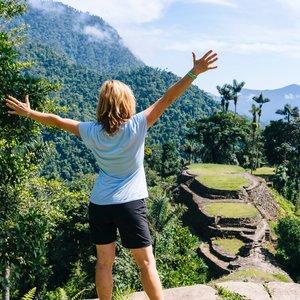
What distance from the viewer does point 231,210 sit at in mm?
26547

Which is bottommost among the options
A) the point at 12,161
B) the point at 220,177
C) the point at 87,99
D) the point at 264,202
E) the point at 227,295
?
the point at 264,202

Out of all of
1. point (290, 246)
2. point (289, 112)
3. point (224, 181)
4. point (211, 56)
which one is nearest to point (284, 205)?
point (224, 181)

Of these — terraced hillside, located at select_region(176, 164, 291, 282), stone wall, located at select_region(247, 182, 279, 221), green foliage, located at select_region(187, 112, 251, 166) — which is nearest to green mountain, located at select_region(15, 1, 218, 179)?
green foliage, located at select_region(187, 112, 251, 166)

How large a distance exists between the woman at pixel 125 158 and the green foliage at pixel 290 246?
67.2ft

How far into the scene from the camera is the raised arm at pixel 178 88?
2.67 m

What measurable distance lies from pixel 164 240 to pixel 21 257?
52.4ft

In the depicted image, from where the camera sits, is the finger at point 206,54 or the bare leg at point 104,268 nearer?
the finger at point 206,54

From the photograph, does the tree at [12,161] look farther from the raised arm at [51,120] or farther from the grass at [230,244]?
the grass at [230,244]

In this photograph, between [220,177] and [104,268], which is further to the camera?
[220,177]

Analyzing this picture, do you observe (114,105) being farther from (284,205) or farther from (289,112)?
(289,112)

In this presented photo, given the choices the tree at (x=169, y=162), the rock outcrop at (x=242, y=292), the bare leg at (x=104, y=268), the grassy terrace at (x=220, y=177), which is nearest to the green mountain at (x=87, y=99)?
the tree at (x=169, y=162)

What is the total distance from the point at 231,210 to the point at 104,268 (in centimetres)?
2446

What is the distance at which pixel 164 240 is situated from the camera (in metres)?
18.7

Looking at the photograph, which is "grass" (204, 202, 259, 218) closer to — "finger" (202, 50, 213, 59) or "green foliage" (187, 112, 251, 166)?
"green foliage" (187, 112, 251, 166)
